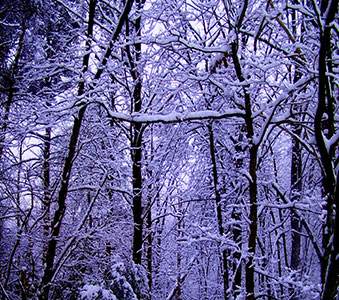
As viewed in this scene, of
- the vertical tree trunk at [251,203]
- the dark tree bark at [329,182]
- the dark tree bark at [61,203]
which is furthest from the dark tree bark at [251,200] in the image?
the dark tree bark at [61,203]

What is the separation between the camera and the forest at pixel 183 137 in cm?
271

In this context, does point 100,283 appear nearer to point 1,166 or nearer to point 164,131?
point 164,131

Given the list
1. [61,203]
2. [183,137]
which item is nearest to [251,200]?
[183,137]

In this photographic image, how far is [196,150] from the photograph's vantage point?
5988 mm

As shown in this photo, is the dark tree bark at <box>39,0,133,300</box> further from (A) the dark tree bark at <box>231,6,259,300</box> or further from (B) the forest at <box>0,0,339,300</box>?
(A) the dark tree bark at <box>231,6,259,300</box>

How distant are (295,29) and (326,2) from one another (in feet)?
14.0

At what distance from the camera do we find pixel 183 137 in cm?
516

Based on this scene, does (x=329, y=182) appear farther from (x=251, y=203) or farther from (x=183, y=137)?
(x=183, y=137)

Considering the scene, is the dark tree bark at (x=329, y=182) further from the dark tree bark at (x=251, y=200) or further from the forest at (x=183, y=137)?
the dark tree bark at (x=251, y=200)

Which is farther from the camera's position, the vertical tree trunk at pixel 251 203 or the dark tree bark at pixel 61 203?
the dark tree bark at pixel 61 203

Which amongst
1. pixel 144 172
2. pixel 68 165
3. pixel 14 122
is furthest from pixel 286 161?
pixel 14 122

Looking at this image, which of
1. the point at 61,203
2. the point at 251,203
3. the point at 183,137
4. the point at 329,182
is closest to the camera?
the point at 329,182

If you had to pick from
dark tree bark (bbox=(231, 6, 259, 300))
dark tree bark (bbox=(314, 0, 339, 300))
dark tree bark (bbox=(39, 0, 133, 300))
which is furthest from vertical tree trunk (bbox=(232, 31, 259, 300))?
dark tree bark (bbox=(39, 0, 133, 300))

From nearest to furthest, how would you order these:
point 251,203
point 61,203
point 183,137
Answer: point 251,203 → point 61,203 → point 183,137
